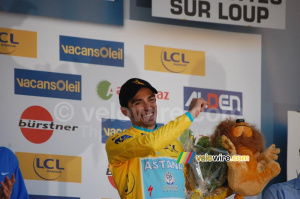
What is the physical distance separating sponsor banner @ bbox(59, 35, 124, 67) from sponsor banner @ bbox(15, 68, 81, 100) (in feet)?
0.44

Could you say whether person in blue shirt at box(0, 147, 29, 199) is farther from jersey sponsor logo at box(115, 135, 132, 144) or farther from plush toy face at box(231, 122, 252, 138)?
plush toy face at box(231, 122, 252, 138)

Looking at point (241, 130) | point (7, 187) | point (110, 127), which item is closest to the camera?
point (7, 187)

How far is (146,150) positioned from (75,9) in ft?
5.63

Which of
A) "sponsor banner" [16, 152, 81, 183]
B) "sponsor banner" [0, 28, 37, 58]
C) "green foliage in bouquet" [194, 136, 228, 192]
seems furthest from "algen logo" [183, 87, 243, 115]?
"green foliage in bouquet" [194, 136, 228, 192]

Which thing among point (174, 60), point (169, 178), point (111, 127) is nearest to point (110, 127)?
point (111, 127)

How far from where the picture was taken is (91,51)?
441cm

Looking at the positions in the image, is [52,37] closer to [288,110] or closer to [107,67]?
[107,67]

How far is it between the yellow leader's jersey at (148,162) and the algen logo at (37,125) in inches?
43.0

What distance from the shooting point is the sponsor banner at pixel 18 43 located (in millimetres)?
4188

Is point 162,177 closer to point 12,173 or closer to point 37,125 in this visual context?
point 12,173

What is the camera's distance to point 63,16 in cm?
437

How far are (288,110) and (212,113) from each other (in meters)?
0.67

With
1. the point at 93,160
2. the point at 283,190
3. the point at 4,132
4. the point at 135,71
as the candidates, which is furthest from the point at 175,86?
the point at 283,190

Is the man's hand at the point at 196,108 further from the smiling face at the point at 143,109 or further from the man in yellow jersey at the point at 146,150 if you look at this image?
the smiling face at the point at 143,109
